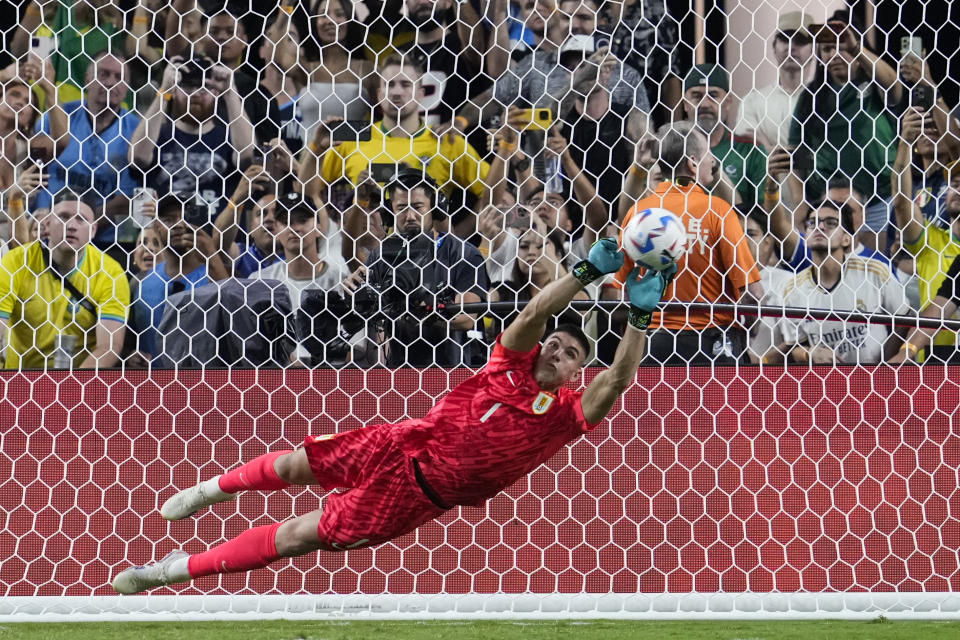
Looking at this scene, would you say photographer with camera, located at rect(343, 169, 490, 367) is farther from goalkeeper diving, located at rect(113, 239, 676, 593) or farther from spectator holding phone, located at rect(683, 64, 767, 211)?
spectator holding phone, located at rect(683, 64, 767, 211)

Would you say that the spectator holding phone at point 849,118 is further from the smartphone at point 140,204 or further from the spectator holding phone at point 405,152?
the smartphone at point 140,204

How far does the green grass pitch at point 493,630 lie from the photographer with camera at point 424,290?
1.27 metres

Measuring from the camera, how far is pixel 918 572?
16.5 ft

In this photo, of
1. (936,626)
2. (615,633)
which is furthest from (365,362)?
(936,626)

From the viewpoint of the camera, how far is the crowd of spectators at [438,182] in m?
5.41

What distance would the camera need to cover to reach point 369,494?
13.4 ft

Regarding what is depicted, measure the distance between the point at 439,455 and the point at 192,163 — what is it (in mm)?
2862

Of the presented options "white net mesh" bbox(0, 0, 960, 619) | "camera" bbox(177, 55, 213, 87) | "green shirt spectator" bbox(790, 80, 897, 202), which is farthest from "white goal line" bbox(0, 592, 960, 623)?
"camera" bbox(177, 55, 213, 87)

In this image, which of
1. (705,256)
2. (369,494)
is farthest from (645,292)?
(705,256)

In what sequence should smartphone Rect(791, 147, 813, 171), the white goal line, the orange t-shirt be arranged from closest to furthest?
1. the white goal line
2. the orange t-shirt
3. smartphone Rect(791, 147, 813, 171)

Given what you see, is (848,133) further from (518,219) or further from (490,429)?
(490,429)

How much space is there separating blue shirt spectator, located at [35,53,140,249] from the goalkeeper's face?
2.87 metres

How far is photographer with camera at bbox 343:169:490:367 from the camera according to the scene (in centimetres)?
528

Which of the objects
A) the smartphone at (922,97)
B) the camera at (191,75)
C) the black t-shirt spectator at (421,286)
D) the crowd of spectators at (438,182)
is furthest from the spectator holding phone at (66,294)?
the smartphone at (922,97)
